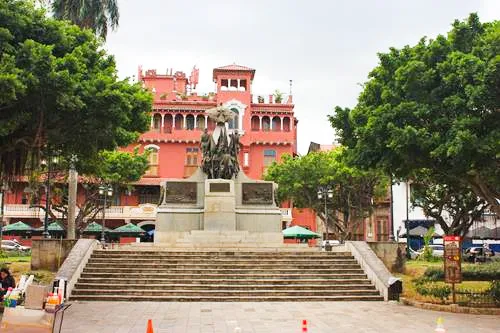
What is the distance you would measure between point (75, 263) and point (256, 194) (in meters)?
9.98

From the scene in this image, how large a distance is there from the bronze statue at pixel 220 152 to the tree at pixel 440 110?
28.9ft

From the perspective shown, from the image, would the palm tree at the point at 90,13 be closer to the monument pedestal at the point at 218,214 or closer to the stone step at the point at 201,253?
the monument pedestal at the point at 218,214

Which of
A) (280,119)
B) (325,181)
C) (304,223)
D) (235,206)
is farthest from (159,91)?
(235,206)

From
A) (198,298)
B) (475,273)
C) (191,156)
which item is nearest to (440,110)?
(475,273)

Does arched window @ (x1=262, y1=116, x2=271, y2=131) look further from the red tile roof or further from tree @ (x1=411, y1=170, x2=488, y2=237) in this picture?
tree @ (x1=411, y1=170, x2=488, y2=237)

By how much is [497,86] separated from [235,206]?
44.3 feet

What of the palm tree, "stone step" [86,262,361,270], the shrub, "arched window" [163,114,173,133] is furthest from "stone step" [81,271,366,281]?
"arched window" [163,114,173,133]

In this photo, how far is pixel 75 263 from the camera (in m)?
18.0

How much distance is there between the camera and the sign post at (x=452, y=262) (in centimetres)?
1478

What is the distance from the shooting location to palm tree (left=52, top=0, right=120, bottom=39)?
93.2 feet

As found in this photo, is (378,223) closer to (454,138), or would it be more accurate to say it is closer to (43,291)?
(454,138)

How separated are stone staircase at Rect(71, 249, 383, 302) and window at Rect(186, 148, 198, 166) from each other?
119ft

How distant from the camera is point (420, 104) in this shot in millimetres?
15805

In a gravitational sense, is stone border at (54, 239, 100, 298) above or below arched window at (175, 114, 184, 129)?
below
